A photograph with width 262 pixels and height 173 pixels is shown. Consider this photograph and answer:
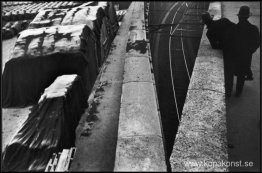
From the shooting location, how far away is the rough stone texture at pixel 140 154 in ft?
16.3

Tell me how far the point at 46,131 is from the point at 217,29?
5.82 metres

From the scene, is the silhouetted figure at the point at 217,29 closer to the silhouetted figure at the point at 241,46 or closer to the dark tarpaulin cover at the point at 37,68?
the silhouetted figure at the point at 241,46

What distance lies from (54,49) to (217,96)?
5.21 meters

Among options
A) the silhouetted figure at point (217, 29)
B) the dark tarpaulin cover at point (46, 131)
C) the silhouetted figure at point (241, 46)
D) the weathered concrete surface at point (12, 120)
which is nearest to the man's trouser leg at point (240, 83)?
the silhouetted figure at point (241, 46)

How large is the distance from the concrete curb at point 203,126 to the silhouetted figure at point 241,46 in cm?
44

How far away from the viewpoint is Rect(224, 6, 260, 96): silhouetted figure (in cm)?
741

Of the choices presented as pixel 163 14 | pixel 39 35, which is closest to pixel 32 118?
pixel 39 35

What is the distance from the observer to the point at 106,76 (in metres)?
9.29

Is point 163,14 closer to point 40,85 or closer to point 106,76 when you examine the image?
point 106,76

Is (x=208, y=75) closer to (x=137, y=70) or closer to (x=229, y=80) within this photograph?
(x=229, y=80)

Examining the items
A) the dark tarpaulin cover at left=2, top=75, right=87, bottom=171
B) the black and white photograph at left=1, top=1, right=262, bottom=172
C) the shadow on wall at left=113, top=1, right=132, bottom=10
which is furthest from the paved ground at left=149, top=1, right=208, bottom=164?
the shadow on wall at left=113, top=1, right=132, bottom=10

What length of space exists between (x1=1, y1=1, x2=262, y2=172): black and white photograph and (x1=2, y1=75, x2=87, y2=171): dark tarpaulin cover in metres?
0.02

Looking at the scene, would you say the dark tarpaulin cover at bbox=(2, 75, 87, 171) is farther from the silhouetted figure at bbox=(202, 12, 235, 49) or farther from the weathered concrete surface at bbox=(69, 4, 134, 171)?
the silhouetted figure at bbox=(202, 12, 235, 49)

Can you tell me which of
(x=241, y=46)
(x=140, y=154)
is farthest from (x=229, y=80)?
(x=140, y=154)
